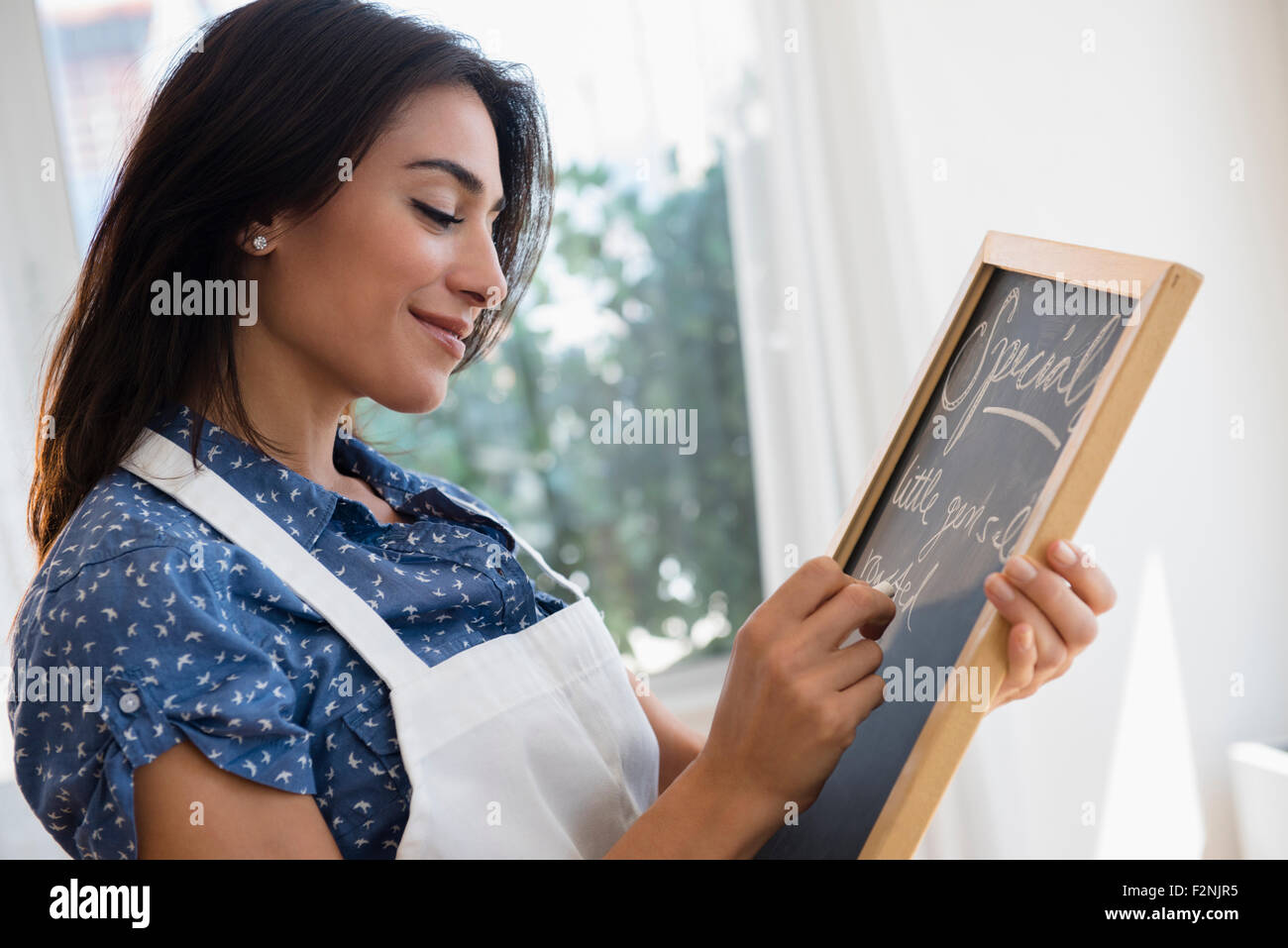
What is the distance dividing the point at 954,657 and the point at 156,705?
0.53 meters

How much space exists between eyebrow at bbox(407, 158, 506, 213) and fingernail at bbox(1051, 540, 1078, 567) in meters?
0.60

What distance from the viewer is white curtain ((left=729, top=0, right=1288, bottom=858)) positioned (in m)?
1.87

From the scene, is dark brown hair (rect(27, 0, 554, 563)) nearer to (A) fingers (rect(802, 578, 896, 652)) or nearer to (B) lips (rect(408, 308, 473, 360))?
(B) lips (rect(408, 308, 473, 360))

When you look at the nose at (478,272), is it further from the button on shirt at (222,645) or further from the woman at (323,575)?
the button on shirt at (222,645)

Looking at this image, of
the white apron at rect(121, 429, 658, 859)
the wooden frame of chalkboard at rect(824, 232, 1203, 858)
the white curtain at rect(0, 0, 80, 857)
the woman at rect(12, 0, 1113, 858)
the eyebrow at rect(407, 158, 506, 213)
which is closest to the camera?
the wooden frame of chalkboard at rect(824, 232, 1203, 858)

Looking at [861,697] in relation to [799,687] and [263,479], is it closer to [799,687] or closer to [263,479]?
[799,687]

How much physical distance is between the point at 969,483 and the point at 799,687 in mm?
211

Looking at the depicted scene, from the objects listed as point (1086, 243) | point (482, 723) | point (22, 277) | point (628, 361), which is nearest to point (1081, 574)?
point (482, 723)

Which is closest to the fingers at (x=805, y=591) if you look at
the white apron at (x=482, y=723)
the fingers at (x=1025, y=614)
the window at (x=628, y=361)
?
the fingers at (x=1025, y=614)

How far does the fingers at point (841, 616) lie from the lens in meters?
0.70

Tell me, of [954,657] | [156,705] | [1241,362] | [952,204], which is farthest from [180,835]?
[1241,362]

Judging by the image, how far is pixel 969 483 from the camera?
0.77 meters

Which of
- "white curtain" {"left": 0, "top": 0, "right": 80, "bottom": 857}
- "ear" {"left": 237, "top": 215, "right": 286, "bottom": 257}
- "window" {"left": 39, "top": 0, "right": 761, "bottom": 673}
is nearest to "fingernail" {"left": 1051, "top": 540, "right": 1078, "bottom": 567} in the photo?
"ear" {"left": 237, "top": 215, "right": 286, "bottom": 257}

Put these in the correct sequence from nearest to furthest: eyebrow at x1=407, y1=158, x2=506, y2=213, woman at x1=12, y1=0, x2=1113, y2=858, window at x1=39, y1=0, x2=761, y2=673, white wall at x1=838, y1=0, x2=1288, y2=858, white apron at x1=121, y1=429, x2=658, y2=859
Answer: woman at x1=12, y1=0, x2=1113, y2=858
white apron at x1=121, y1=429, x2=658, y2=859
eyebrow at x1=407, y1=158, x2=506, y2=213
white wall at x1=838, y1=0, x2=1288, y2=858
window at x1=39, y1=0, x2=761, y2=673
